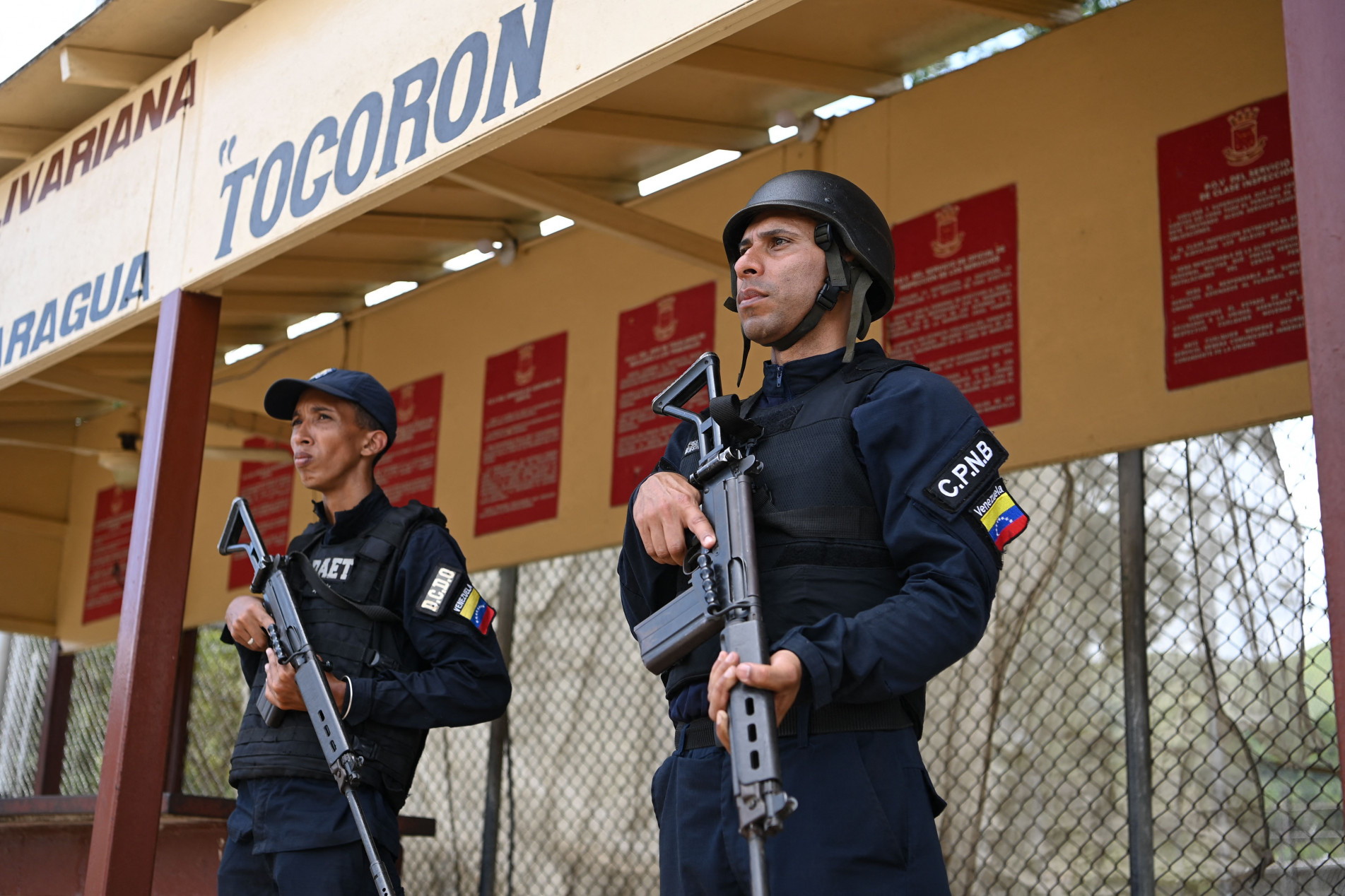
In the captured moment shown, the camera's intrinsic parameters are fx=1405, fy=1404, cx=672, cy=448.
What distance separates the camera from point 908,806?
2164mm

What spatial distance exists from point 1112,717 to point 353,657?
276cm

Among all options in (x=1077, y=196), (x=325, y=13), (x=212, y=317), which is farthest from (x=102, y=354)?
(x=1077, y=196)

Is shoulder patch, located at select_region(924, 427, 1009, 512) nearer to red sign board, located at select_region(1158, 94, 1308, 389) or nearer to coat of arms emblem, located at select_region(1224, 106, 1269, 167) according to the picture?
red sign board, located at select_region(1158, 94, 1308, 389)

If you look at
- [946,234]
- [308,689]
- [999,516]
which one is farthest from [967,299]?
[999,516]

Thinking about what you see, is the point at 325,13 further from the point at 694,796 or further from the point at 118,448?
the point at 118,448

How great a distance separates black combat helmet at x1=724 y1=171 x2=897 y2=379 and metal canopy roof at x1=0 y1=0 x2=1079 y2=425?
86.4 inches

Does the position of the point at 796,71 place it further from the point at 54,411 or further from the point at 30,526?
the point at 30,526

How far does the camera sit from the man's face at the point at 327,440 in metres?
3.87

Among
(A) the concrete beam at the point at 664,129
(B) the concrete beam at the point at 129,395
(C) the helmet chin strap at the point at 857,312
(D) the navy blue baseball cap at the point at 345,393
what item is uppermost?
(A) the concrete beam at the point at 664,129

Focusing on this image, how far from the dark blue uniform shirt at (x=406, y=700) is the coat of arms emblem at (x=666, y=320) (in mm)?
2605

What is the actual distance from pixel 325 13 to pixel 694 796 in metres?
2.93

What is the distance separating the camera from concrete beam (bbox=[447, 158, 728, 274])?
4.87m

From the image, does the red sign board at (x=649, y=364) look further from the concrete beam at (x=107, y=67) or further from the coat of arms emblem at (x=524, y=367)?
the concrete beam at (x=107, y=67)

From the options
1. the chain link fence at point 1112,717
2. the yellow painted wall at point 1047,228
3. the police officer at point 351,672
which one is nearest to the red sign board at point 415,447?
the yellow painted wall at point 1047,228
